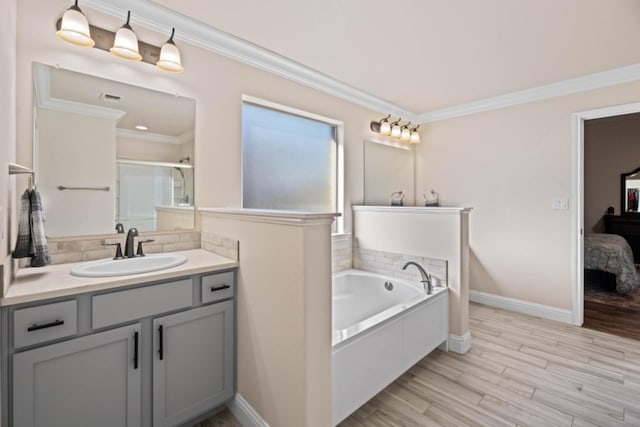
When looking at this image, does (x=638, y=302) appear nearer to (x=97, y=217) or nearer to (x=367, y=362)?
(x=367, y=362)

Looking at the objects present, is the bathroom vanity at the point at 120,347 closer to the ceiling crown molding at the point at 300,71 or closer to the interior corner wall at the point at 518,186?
the ceiling crown molding at the point at 300,71

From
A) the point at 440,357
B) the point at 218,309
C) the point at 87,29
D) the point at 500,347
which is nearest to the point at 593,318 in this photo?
the point at 500,347

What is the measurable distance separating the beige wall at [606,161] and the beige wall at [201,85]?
5.25 metres

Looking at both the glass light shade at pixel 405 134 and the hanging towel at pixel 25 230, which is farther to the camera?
the glass light shade at pixel 405 134

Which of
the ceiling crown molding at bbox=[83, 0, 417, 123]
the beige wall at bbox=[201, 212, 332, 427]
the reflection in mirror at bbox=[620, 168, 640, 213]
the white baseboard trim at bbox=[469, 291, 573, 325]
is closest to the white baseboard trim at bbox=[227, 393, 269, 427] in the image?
the beige wall at bbox=[201, 212, 332, 427]

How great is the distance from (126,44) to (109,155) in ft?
2.09

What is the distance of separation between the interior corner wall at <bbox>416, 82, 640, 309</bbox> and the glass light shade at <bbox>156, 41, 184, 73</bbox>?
3.22 metres

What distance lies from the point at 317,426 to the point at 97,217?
166cm

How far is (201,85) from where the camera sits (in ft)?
7.09

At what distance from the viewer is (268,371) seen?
4.90 ft

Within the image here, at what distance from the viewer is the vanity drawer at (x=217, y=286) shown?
1.59 metres

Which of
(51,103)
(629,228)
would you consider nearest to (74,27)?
(51,103)

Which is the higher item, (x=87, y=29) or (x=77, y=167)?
(x=87, y=29)

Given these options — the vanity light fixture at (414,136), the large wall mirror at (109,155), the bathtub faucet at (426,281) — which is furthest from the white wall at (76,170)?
the vanity light fixture at (414,136)
